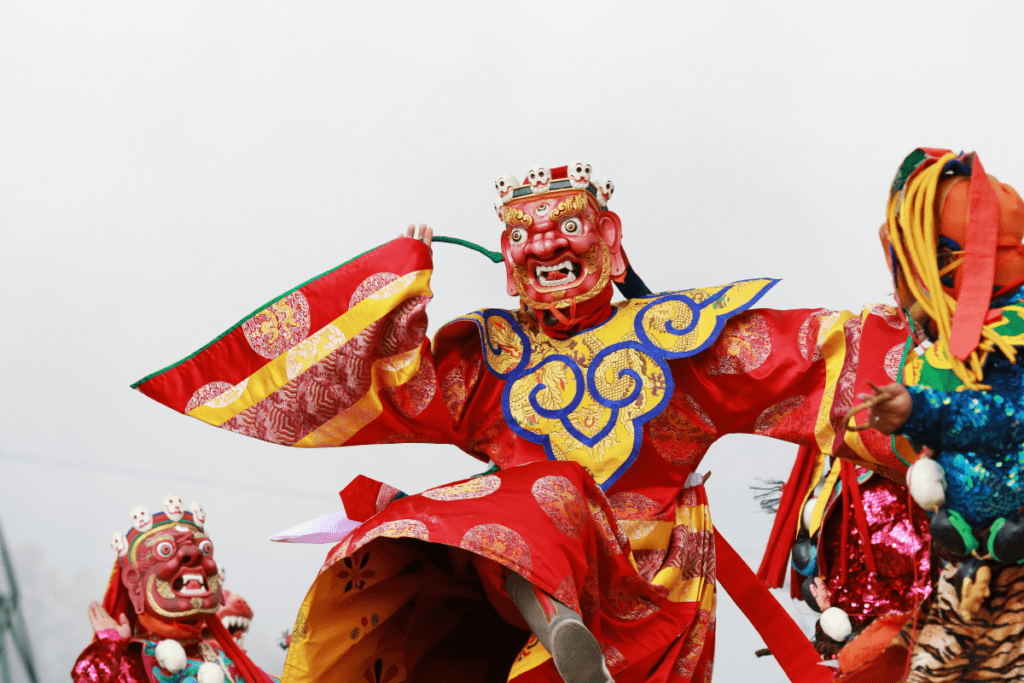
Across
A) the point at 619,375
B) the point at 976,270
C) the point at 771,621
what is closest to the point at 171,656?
the point at 619,375

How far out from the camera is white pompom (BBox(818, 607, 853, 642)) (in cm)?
258

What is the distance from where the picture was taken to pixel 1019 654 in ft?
6.02

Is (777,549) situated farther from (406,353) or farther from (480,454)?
(406,353)

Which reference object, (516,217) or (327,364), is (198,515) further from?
(516,217)

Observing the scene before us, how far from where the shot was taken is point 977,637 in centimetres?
184

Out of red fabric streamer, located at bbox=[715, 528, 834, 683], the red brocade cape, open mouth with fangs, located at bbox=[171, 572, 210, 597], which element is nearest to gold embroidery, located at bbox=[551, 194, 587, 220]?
the red brocade cape

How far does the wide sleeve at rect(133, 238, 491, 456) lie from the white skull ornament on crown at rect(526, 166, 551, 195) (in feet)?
0.99

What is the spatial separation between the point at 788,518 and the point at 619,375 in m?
0.69

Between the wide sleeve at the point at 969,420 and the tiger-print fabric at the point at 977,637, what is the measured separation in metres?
0.22

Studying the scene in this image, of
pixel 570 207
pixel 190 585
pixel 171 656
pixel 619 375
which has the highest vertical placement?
pixel 570 207

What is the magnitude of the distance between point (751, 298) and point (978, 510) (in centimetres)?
81

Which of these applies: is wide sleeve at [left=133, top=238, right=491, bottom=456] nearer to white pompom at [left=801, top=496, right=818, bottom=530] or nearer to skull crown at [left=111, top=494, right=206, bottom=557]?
skull crown at [left=111, top=494, right=206, bottom=557]

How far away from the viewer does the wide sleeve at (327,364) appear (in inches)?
94.4

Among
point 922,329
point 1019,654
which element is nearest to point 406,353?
point 922,329
